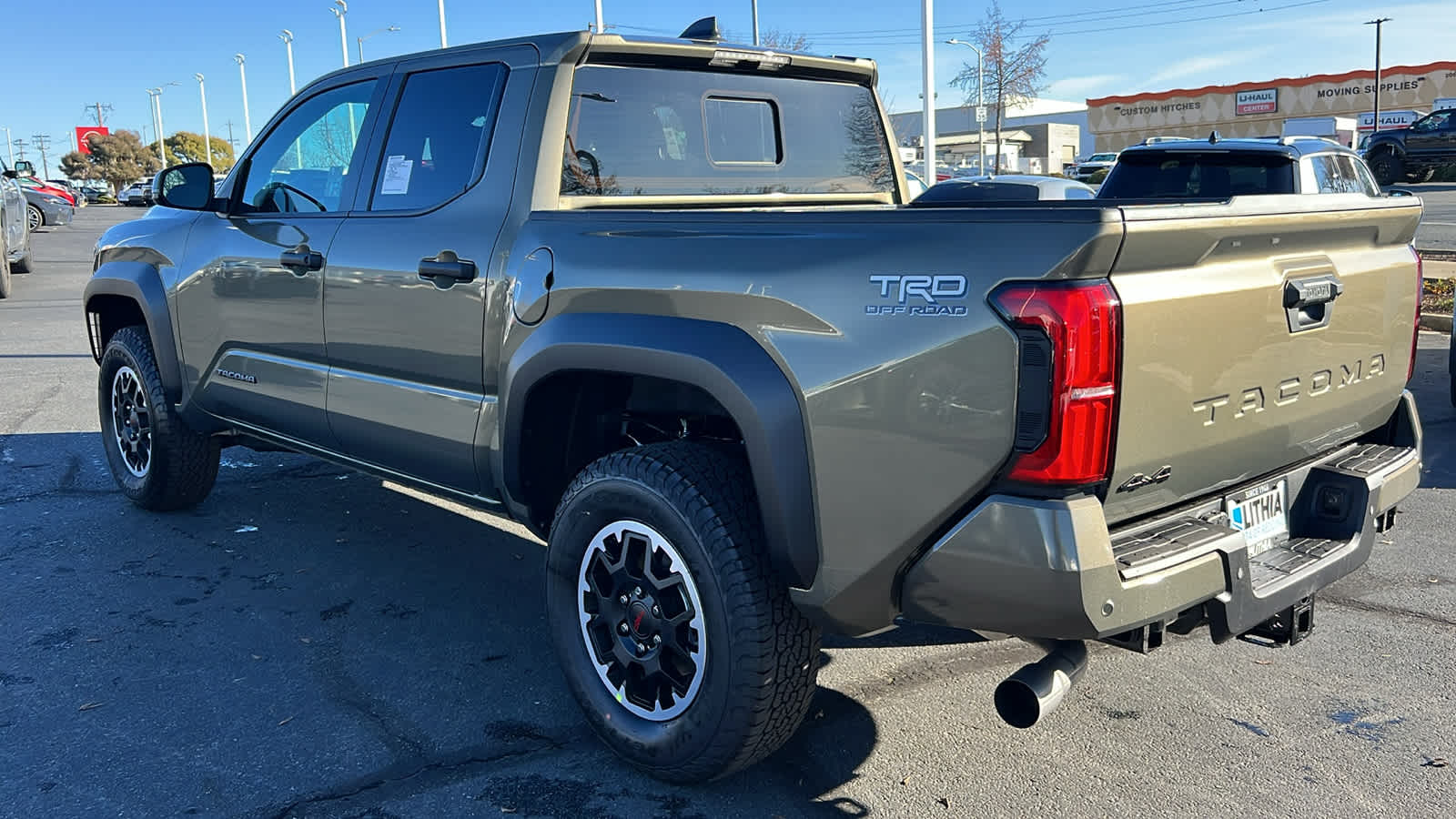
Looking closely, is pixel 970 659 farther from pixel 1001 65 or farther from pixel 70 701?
pixel 1001 65

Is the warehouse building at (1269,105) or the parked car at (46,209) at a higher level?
the warehouse building at (1269,105)

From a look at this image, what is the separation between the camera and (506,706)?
141 inches

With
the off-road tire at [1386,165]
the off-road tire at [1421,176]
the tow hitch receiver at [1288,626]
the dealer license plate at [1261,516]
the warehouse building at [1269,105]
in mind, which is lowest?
the tow hitch receiver at [1288,626]

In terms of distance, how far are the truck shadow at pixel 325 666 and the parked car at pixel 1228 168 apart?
6.22 m

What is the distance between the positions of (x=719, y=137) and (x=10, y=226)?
56.9ft

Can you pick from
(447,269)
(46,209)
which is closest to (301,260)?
(447,269)

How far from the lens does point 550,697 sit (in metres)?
3.66

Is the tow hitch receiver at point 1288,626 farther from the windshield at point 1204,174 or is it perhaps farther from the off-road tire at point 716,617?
the windshield at point 1204,174

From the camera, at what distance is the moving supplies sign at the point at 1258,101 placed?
6488cm

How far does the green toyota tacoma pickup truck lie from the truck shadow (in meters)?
0.29

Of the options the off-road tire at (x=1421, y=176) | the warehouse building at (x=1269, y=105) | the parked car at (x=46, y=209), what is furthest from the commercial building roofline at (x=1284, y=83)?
the parked car at (x=46, y=209)

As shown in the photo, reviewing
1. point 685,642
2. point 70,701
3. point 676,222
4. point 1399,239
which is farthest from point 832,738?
point 70,701

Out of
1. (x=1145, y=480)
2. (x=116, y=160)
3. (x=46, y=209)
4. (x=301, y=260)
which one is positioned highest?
(x=116, y=160)

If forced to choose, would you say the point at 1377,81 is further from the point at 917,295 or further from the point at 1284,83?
the point at 917,295
